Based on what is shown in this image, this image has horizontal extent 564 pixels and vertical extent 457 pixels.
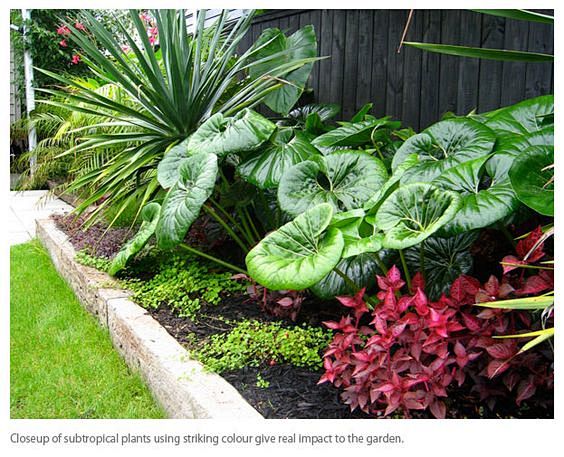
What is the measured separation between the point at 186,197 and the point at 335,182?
0.62 meters

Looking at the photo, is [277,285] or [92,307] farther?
[92,307]

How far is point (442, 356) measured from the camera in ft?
5.22

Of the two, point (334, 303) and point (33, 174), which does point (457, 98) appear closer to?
point (334, 303)

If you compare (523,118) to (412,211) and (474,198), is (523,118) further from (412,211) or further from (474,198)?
(412,211)

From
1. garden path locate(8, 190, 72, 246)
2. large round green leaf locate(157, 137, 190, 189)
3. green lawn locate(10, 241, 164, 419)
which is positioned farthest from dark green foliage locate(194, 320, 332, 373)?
garden path locate(8, 190, 72, 246)

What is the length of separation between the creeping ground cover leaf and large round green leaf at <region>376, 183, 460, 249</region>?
4.17ft

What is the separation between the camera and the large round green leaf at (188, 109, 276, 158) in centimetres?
246

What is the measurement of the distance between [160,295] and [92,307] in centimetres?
53

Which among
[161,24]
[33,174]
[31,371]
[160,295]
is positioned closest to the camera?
[31,371]

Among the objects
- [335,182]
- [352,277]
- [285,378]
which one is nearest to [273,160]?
[335,182]

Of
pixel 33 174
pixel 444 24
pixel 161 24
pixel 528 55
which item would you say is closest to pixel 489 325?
pixel 528 55

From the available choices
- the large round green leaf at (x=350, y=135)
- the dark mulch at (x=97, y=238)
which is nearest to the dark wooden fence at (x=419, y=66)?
the large round green leaf at (x=350, y=135)

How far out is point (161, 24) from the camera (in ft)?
10.1

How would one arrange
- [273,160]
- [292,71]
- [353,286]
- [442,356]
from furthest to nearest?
[292,71]
[273,160]
[353,286]
[442,356]
